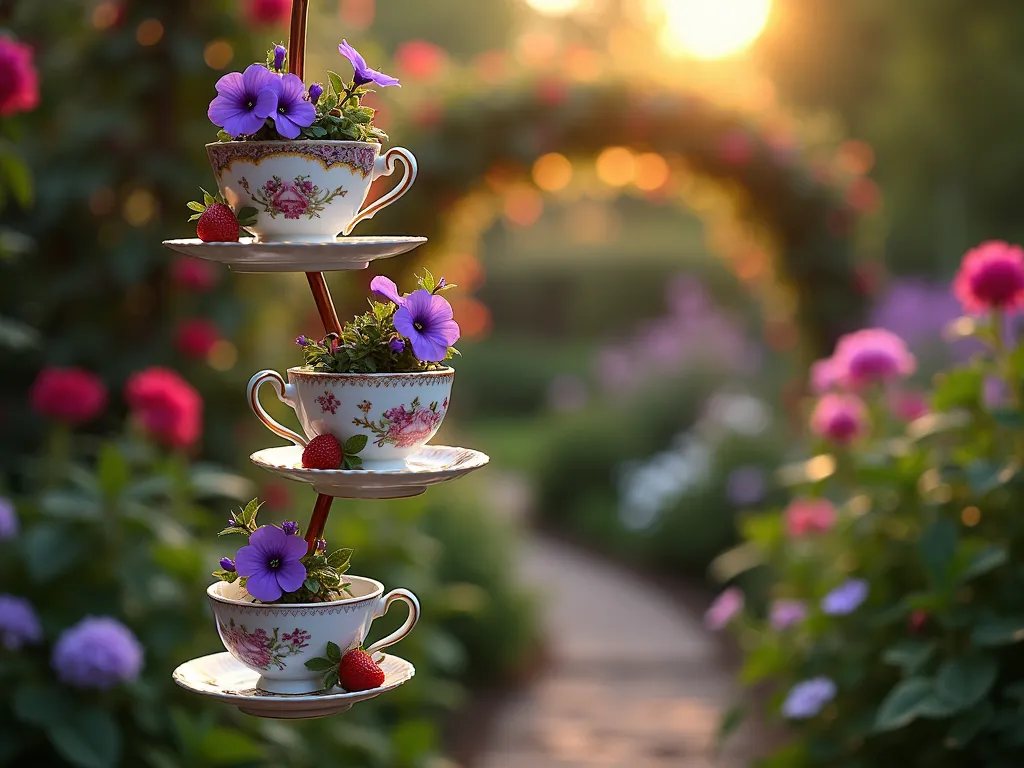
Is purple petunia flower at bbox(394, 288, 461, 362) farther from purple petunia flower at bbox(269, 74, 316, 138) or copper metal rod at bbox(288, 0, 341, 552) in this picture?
purple petunia flower at bbox(269, 74, 316, 138)

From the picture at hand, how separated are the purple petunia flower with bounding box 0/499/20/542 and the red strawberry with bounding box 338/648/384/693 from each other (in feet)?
5.32

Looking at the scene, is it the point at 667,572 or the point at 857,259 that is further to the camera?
the point at 667,572

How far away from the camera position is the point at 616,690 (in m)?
5.27

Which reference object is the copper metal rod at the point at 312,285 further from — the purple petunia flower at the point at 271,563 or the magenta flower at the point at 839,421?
the magenta flower at the point at 839,421

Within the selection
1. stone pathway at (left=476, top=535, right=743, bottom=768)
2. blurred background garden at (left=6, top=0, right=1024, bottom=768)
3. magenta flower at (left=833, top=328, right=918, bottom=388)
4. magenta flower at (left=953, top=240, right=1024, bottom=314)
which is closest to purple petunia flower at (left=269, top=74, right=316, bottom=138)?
Answer: blurred background garden at (left=6, top=0, right=1024, bottom=768)

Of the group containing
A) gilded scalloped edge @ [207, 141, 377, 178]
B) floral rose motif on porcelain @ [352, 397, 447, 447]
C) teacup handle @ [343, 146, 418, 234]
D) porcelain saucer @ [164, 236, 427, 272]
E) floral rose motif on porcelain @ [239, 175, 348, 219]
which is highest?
teacup handle @ [343, 146, 418, 234]

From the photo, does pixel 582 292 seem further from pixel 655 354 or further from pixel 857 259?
pixel 857 259

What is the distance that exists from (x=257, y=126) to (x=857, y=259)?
5720 millimetres

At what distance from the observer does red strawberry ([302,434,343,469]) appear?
142 cm

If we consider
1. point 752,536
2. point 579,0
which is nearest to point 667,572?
point 752,536

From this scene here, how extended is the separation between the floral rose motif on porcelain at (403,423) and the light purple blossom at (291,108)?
1.10 ft

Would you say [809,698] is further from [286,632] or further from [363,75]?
[363,75]

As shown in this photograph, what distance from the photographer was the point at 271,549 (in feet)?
4.57

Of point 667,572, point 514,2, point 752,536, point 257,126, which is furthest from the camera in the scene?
point 514,2
